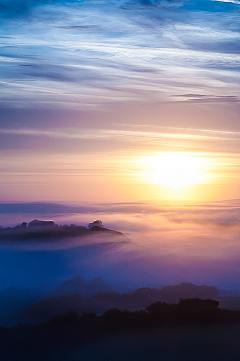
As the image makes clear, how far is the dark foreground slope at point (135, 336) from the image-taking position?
29.5 metres

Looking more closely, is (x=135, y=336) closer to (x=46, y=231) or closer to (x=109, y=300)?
(x=109, y=300)

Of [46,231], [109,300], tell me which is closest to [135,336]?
[109,300]

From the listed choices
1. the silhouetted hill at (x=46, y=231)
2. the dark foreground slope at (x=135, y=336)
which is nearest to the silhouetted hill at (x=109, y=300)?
the dark foreground slope at (x=135, y=336)

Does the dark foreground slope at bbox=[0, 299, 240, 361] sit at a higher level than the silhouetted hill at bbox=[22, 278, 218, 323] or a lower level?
lower

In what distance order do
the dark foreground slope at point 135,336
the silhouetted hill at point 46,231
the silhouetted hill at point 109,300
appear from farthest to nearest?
the silhouetted hill at point 46,231 < the silhouetted hill at point 109,300 < the dark foreground slope at point 135,336

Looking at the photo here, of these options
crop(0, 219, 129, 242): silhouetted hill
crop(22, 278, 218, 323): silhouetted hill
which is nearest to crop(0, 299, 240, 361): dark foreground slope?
crop(22, 278, 218, 323): silhouetted hill

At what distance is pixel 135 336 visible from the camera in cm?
3297

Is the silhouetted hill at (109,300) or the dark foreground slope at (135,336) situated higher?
the silhouetted hill at (109,300)

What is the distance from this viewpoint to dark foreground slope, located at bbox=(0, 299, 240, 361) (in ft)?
96.6

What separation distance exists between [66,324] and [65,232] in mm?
39248

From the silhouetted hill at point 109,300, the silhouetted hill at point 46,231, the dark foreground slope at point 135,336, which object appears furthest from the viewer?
the silhouetted hill at point 46,231

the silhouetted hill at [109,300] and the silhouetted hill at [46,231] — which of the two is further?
the silhouetted hill at [46,231]

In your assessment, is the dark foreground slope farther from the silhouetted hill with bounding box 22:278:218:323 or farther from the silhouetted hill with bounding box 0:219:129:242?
the silhouetted hill with bounding box 0:219:129:242

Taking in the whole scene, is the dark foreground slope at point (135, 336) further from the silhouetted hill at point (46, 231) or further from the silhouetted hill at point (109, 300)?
the silhouetted hill at point (46, 231)
